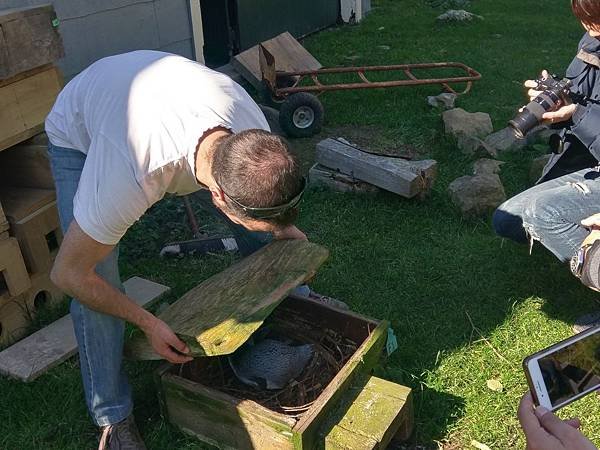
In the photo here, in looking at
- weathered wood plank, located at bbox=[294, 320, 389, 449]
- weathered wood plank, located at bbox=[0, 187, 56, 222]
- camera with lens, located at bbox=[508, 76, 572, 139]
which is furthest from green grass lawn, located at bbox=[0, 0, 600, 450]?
camera with lens, located at bbox=[508, 76, 572, 139]

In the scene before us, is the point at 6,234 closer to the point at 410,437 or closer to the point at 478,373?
the point at 410,437

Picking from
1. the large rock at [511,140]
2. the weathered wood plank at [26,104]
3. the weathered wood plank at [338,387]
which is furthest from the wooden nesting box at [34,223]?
the large rock at [511,140]

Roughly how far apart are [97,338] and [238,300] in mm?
583

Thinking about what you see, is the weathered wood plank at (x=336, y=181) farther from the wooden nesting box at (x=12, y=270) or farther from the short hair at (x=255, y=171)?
the short hair at (x=255, y=171)

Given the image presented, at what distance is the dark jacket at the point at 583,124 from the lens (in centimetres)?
339

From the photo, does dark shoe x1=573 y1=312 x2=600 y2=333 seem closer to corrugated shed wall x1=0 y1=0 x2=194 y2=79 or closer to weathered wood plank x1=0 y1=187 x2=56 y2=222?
weathered wood plank x1=0 y1=187 x2=56 y2=222

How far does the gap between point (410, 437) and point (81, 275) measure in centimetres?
152

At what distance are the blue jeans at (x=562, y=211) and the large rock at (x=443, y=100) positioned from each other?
3.07 m

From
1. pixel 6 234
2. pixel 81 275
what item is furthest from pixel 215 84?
pixel 6 234

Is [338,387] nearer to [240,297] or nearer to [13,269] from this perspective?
[240,297]

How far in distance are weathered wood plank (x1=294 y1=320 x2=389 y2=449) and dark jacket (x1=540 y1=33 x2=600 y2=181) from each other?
154 centimetres

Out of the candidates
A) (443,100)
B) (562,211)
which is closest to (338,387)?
(562,211)

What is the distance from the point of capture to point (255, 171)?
2.10 meters

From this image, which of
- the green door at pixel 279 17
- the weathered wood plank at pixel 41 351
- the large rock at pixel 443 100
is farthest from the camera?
the green door at pixel 279 17
